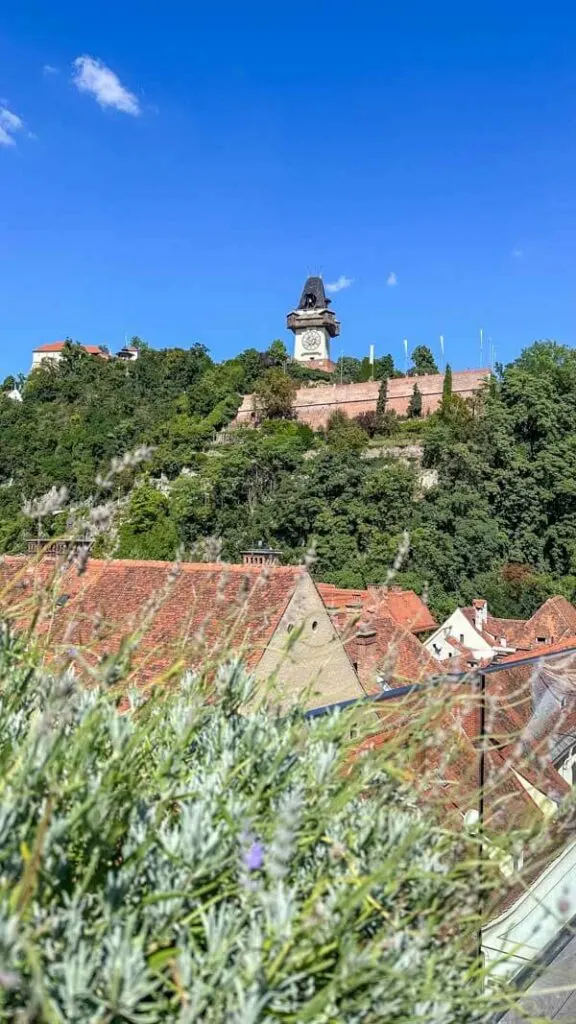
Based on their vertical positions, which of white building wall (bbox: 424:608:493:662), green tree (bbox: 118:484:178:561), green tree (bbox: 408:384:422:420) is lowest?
white building wall (bbox: 424:608:493:662)

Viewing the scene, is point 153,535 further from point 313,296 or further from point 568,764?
point 313,296

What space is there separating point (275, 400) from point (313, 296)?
31.4m

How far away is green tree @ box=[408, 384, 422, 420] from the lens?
58.3m

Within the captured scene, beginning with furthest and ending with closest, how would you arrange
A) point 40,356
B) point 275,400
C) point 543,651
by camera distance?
point 40,356 → point 275,400 → point 543,651

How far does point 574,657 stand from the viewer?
367 centimetres

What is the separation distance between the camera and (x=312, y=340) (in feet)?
276

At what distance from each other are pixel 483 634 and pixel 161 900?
2829cm

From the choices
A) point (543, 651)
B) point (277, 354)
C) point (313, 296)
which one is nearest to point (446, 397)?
point (277, 354)

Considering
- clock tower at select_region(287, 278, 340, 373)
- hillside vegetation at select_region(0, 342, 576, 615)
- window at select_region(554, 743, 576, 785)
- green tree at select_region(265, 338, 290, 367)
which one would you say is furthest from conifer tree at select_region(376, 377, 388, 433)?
window at select_region(554, 743, 576, 785)

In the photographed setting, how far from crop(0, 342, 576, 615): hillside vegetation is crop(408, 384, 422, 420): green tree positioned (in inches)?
91.5

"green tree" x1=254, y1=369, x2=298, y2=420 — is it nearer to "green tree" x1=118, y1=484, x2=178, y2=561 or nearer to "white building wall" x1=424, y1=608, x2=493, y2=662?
"green tree" x1=118, y1=484, x2=178, y2=561

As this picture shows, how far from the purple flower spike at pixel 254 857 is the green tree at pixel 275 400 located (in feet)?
198

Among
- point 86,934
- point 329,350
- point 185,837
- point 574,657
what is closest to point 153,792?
point 185,837

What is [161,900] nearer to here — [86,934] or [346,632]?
[86,934]
